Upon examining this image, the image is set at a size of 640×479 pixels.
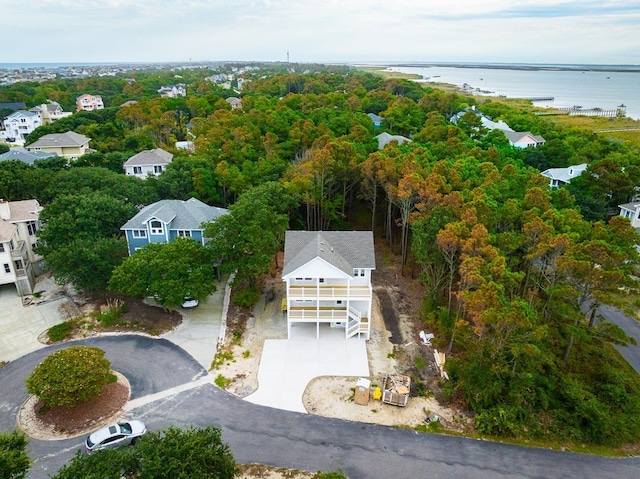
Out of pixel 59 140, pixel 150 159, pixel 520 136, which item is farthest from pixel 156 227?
pixel 520 136

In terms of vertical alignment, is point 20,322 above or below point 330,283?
below

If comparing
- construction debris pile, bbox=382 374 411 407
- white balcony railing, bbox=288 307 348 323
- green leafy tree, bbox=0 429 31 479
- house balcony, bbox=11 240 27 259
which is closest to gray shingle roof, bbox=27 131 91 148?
house balcony, bbox=11 240 27 259

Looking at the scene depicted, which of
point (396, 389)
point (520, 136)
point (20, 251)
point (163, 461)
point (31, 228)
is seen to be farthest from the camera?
point (520, 136)

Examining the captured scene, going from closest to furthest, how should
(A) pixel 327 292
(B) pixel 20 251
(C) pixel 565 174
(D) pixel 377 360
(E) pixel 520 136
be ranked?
(D) pixel 377 360
(A) pixel 327 292
(B) pixel 20 251
(C) pixel 565 174
(E) pixel 520 136

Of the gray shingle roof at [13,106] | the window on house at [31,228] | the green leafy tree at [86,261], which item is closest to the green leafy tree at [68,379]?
the green leafy tree at [86,261]

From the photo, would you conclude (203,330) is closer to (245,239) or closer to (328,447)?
(245,239)

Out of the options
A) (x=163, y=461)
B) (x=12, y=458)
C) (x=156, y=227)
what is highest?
(x=156, y=227)

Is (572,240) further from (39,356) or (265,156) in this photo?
(265,156)
